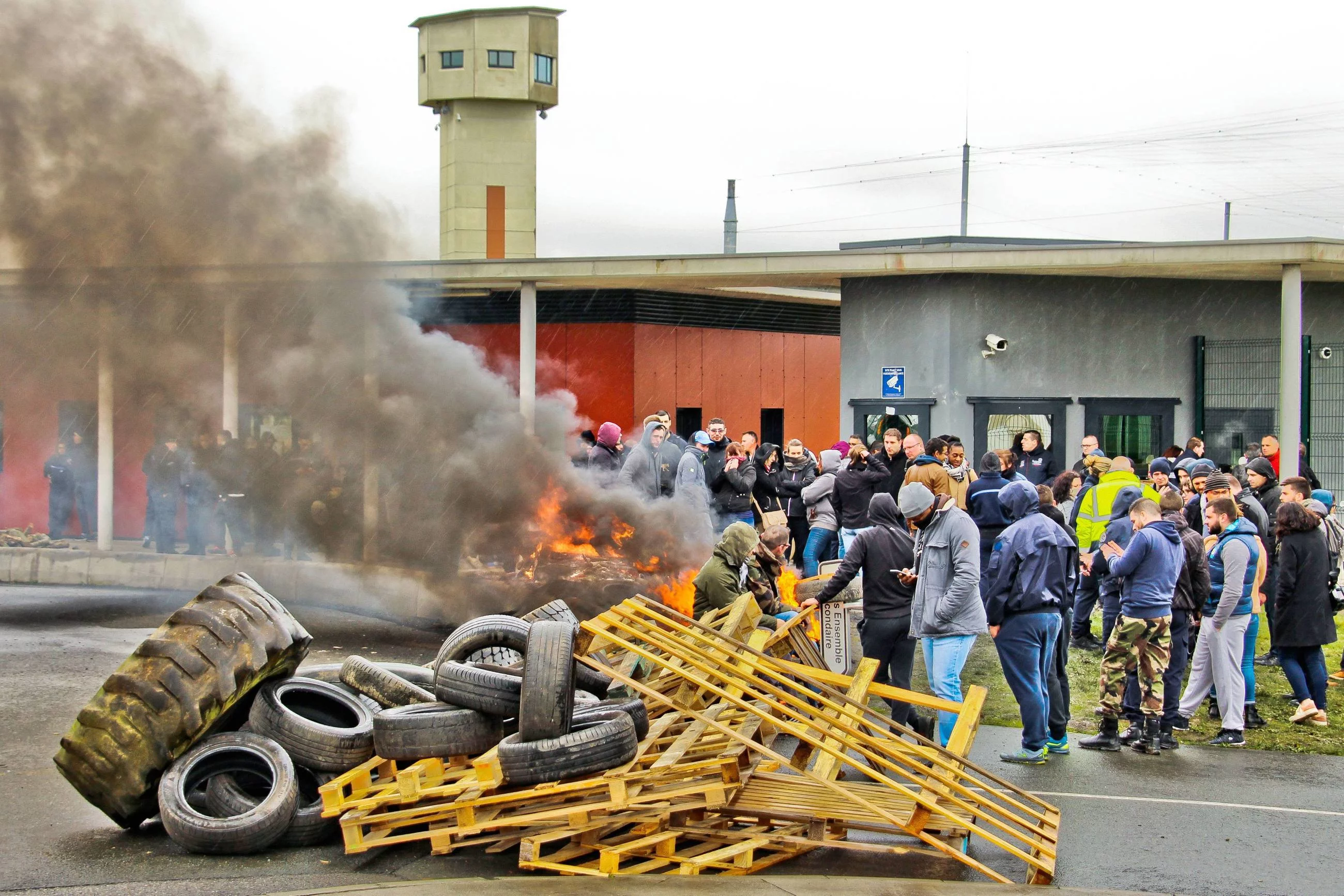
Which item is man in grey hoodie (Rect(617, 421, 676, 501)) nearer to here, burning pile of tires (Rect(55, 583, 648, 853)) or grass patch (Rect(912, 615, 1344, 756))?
grass patch (Rect(912, 615, 1344, 756))

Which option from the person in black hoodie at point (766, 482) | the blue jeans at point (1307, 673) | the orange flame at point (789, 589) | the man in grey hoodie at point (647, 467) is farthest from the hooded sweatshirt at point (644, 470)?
the blue jeans at point (1307, 673)

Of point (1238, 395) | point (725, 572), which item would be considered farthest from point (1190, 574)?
point (1238, 395)

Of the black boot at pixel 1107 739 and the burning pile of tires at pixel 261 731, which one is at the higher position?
the burning pile of tires at pixel 261 731

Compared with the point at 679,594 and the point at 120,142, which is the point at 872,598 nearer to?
the point at 679,594

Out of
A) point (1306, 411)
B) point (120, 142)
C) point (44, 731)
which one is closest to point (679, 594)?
point (44, 731)

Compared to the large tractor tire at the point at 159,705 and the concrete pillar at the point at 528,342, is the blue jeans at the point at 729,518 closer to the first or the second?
the concrete pillar at the point at 528,342

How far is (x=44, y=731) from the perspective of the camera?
9.09m

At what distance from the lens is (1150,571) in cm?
870

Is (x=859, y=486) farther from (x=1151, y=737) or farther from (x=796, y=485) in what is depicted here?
(x=1151, y=737)

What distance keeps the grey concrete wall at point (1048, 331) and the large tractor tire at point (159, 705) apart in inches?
478

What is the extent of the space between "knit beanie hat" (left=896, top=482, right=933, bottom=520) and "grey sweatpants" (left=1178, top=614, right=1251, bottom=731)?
2666mm

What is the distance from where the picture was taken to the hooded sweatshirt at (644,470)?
13.8m

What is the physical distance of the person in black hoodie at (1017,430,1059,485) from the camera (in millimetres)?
14492

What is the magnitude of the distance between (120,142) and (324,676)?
25.9 feet
